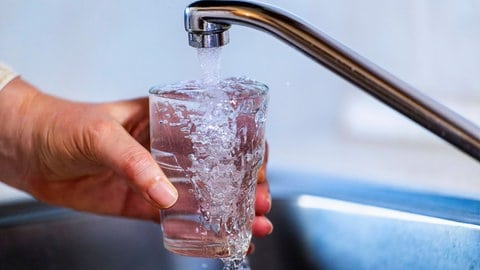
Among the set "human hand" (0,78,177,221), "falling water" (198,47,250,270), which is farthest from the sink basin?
"falling water" (198,47,250,270)

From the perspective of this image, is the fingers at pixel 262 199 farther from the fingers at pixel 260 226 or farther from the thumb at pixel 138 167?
the thumb at pixel 138 167

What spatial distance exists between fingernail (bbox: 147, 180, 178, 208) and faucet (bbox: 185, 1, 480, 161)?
0.08 m

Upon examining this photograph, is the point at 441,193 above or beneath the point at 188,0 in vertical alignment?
beneath

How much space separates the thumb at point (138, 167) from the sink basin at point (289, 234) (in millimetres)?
205

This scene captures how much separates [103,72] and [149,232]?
241 mm

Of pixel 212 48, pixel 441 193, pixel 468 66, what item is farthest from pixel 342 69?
pixel 468 66

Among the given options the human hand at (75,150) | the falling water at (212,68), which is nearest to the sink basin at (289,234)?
the human hand at (75,150)

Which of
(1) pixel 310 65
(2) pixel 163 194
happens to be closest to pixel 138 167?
(2) pixel 163 194

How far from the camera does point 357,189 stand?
0.74 metres

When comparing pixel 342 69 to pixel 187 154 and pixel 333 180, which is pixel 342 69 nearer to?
pixel 187 154

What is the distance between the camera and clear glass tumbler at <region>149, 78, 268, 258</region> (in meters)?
0.46

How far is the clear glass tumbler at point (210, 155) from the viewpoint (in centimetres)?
46

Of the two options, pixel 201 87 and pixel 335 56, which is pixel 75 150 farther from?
pixel 335 56

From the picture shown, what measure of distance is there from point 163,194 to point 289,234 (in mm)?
283
